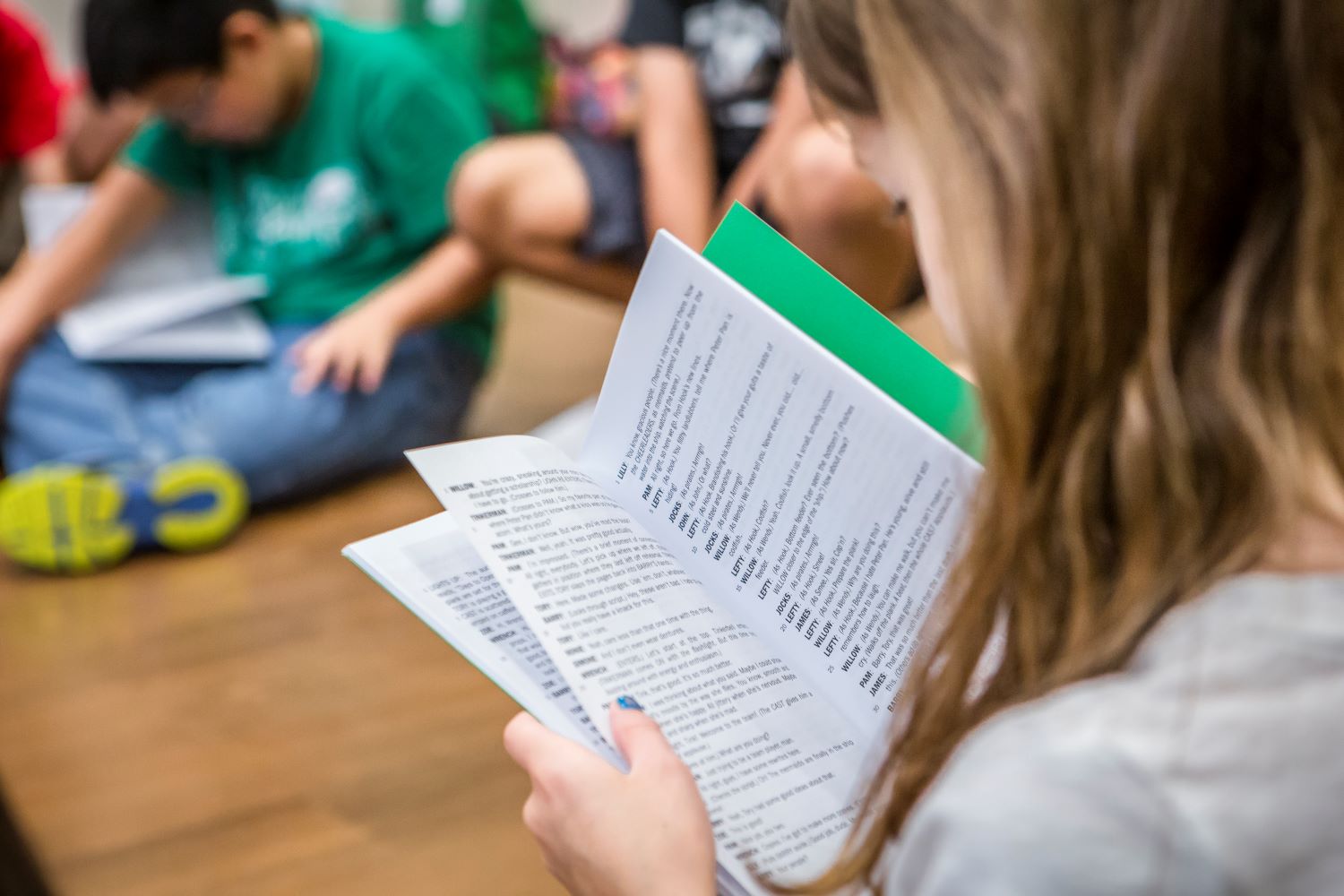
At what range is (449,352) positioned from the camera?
1.40 meters

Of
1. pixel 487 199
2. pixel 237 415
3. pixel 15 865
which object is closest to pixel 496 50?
pixel 487 199

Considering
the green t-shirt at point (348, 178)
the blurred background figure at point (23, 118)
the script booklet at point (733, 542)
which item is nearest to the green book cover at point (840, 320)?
the script booklet at point (733, 542)

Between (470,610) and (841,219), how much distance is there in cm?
70

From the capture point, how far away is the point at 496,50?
92.4 inches

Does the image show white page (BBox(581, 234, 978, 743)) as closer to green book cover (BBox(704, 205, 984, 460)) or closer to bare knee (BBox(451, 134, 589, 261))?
green book cover (BBox(704, 205, 984, 460))

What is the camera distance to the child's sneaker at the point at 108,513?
45.4 inches

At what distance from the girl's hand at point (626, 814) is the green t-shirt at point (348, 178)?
3.29 feet

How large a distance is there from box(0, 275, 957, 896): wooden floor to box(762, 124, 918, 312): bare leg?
0.48 m

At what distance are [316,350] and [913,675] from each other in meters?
1.04

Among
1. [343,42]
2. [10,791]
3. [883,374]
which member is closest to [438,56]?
[343,42]

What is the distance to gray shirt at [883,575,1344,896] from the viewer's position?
1.03 ft

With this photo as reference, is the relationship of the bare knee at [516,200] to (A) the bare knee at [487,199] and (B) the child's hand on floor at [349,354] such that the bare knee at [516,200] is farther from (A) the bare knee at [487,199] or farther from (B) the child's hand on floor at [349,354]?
(B) the child's hand on floor at [349,354]

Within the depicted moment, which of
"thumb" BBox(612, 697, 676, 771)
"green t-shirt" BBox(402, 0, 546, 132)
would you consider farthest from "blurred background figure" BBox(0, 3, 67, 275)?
"thumb" BBox(612, 697, 676, 771)

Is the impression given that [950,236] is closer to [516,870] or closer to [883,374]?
[883,374]
